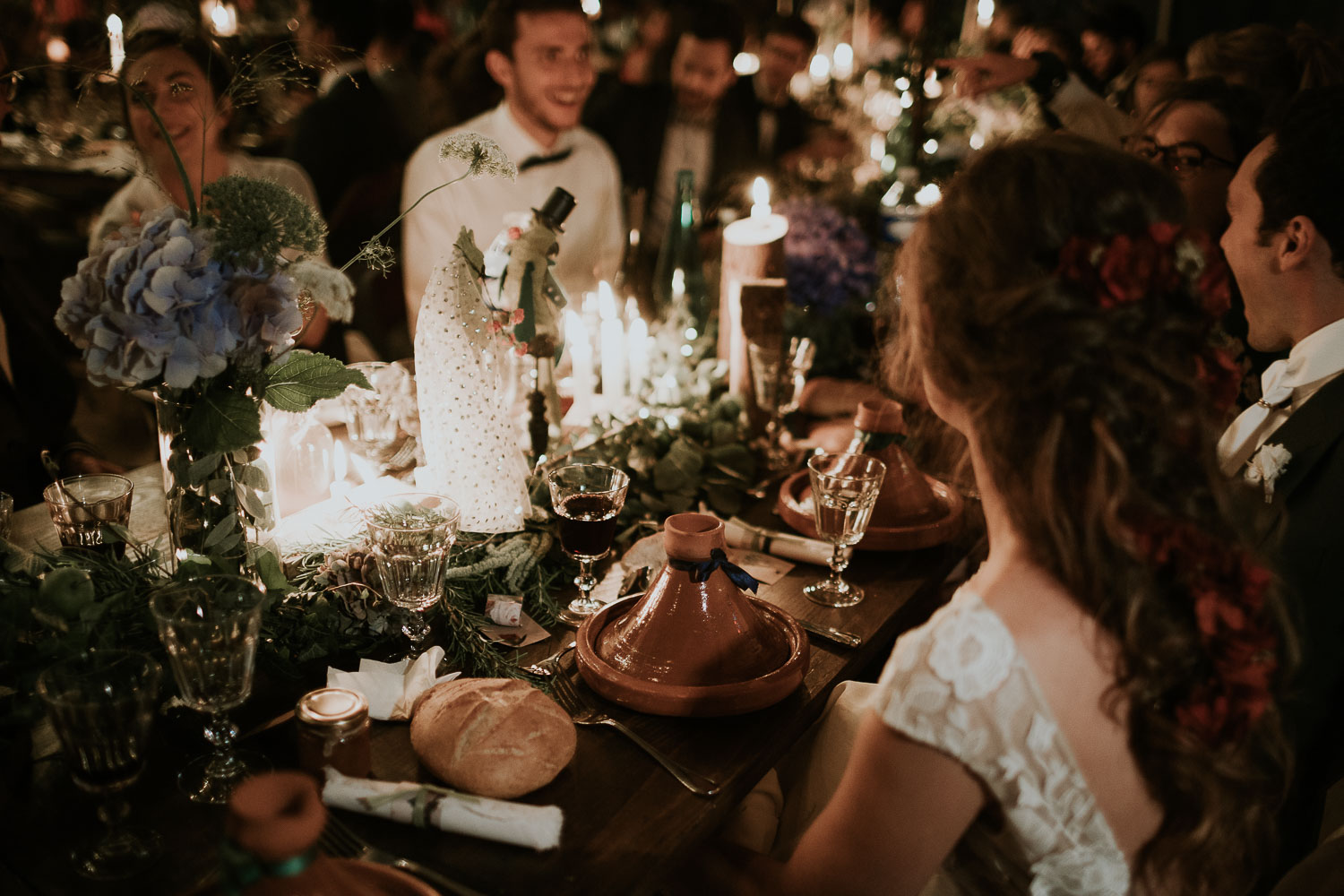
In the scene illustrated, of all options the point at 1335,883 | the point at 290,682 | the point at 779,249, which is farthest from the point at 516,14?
the point at 1335,883

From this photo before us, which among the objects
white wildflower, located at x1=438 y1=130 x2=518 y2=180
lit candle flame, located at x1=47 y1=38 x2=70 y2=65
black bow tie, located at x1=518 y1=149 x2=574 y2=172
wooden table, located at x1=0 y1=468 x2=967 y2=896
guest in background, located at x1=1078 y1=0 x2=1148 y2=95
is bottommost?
wooden table, located at x1=0 y1=468 x2=967 y2=896

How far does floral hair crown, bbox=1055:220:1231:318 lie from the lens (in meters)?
0.93

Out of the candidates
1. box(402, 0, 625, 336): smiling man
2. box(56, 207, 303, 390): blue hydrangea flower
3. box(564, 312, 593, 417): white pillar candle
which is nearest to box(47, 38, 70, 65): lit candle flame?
box(402, 0, 625, 336): smiling man

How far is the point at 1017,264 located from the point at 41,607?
114 centimetres

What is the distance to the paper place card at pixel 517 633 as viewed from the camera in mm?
1389

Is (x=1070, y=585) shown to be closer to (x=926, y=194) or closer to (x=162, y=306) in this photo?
(x=162, y=306)

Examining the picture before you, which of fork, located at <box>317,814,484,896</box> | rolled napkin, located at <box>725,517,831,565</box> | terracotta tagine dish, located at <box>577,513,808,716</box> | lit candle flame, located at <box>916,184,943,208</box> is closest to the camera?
fork, located at <box>317,814,484,896</box>

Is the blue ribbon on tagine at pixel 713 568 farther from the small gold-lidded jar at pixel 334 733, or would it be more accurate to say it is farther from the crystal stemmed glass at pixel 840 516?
the small gold-lidded jar at pixel 334 733

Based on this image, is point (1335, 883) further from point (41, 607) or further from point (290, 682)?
point (41, 607)

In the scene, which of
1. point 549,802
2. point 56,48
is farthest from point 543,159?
point 56,48

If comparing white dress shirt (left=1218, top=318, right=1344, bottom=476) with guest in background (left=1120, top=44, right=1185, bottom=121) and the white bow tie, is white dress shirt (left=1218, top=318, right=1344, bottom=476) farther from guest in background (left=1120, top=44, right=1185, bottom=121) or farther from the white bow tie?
guest in background (left=1120, top=44, right=1185, bottom=121)

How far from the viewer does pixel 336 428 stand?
200 cm

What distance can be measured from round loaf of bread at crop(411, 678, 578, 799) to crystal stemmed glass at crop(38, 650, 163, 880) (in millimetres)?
296

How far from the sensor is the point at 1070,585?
1013 millimetres
